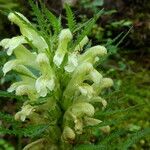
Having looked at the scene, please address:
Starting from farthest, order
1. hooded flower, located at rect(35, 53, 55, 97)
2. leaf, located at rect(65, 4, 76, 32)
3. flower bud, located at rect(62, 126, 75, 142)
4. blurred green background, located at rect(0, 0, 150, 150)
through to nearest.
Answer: blurred green background, located at rect(0, 0, 150, 150), flower bud, located at rect(62, 126, 75, 142), hooded flower, located at rect(35, 53, 55, 97), leaf, located at rect(65, 4, 76, 32)

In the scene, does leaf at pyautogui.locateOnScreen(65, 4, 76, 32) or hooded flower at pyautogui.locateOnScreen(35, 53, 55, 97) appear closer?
leaf at pyautogui.locateOnScreen(65, 4, 76, 32)

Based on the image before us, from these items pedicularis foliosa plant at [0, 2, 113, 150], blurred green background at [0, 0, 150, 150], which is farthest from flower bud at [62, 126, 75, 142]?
blurred green background at [0, 0, 150, 150]

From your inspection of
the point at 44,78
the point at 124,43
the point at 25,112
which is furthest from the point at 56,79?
the point at 124,43

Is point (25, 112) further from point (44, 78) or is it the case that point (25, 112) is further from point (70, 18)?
point (70, 18)

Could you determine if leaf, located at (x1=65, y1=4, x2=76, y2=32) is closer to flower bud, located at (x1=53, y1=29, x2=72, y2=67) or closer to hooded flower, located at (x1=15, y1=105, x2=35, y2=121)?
flower bud, located at (x1=53, y1=29, x2=72, y2=67)

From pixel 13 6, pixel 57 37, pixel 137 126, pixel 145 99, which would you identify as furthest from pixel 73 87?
pixel 13 6

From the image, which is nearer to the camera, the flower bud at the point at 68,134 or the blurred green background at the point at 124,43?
the flower bud at the point at 68,134

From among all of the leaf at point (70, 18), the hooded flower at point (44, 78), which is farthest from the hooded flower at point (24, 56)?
the leaf at point (70, 18)

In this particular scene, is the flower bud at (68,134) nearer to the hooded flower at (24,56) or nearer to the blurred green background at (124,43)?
the hooded flower at (24,56)

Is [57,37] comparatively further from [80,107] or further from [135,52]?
[135,52]
